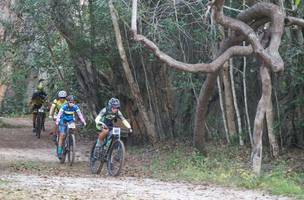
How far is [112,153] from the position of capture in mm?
14828

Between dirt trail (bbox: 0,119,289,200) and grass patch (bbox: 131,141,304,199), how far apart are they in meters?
0.66

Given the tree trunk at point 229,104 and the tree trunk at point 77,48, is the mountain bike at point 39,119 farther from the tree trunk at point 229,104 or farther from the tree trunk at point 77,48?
the tree trunk at point 229,104

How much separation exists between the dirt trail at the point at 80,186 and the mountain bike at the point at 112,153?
253mm

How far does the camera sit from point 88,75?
76.8ft

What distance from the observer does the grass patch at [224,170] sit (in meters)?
12.4

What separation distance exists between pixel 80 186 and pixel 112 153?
307cm

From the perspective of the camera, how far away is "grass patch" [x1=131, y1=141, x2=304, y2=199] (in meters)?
12.4

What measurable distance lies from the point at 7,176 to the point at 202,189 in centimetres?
435

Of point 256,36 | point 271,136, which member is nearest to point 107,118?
point 256,36

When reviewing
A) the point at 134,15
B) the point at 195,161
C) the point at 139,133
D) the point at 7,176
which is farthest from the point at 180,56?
the point at 7,176

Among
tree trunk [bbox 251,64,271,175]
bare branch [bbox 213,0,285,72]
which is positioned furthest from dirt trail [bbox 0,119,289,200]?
bare branch [bbox 213,0,285,72]

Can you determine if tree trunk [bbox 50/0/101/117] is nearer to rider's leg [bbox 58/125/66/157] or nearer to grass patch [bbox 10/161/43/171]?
rider's leg [bbox 58/125/66/157]

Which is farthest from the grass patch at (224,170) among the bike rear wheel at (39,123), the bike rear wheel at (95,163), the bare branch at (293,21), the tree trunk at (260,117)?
the bike rear wheel at (39,123)

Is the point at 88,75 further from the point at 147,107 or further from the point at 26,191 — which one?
the point at 26,191
